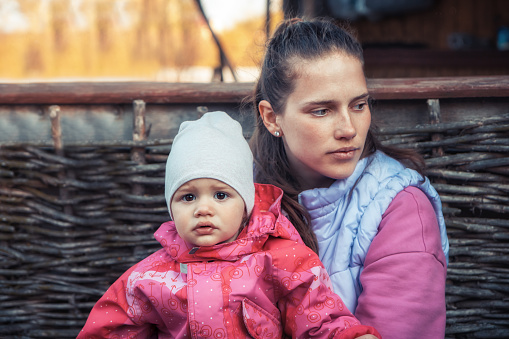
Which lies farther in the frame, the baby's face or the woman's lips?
the woman's lips

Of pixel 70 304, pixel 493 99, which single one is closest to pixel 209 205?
pixel 70 304

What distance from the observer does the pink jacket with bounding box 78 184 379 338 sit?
1.42 metres

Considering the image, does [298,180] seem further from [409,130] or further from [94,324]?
[94,324]

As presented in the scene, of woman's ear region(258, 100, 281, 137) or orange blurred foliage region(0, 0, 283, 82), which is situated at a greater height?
orange blurred foliage region(0, 0, 283, 82)

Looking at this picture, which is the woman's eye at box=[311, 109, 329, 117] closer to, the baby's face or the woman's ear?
the woman's ear

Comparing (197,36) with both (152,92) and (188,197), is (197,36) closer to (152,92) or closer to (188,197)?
(152,92)

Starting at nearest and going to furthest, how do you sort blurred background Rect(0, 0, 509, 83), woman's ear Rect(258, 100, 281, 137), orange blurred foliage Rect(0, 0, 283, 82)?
woman's ear Rect(258, 100, 281, 137), blurred background Rect(0, 0, 509, 83), orange blurred foliage Rect(0, 0, 283, 82)

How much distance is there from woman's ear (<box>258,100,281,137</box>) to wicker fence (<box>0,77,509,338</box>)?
0.30 m

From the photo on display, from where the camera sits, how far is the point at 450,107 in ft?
6.90

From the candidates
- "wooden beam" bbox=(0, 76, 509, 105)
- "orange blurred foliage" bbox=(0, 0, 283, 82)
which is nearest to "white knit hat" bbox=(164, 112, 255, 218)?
"wooden beam" bbox=(0, 76, 509, 105)

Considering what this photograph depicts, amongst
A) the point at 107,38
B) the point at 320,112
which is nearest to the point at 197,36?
the point at 107,38

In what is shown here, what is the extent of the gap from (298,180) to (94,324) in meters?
0.87

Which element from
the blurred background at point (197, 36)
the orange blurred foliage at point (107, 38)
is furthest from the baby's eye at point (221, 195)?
the orange blurred foliage at point (107, 38)

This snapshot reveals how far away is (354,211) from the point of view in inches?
63.3
